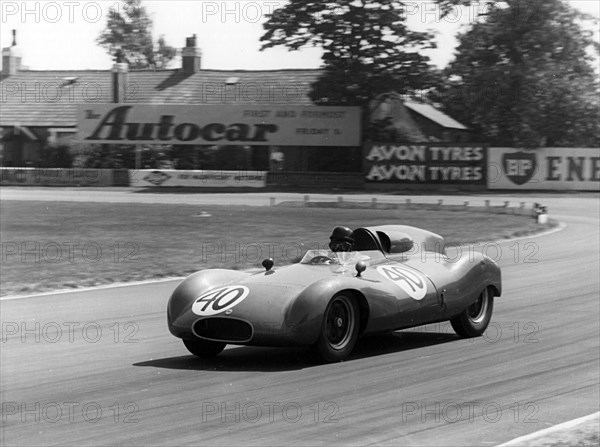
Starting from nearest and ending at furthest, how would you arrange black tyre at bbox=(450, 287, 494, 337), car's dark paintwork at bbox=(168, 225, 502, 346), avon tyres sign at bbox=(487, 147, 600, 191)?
car's dark paintwork at bbox=(168, 225, 502, 346) → black tyre at bbox=(450, 287, 494, 337) → avon tyres sign at bbox=(487, 147, 600, 191)

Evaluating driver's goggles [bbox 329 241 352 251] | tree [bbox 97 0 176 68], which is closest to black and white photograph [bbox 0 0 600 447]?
driver's goggles [bbox 329 241 352 251]

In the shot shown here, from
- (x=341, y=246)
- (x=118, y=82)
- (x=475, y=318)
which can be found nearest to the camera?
(x=341, y=246)

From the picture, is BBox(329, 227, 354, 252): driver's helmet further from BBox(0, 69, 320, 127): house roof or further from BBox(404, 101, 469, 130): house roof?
BBox(0, 69, 320, 127): house roof

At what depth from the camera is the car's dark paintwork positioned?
769cm

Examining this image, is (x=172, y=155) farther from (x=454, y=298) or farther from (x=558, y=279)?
(x=454, y=298)

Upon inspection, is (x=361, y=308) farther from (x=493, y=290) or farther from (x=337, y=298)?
(x=493, y=290)

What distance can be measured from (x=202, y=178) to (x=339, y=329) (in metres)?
37.2

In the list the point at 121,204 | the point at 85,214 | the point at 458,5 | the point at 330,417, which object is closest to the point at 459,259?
the point at 330,417

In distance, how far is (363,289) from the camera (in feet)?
26.8

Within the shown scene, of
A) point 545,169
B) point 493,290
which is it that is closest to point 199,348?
point 493,290

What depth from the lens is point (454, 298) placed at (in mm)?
9078

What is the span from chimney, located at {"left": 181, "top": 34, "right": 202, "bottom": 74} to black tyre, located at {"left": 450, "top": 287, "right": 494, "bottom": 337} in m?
49.7

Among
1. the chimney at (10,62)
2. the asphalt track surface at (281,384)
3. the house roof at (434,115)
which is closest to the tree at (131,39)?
the chimney at (10,62)

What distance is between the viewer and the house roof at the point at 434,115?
52.2 meters
